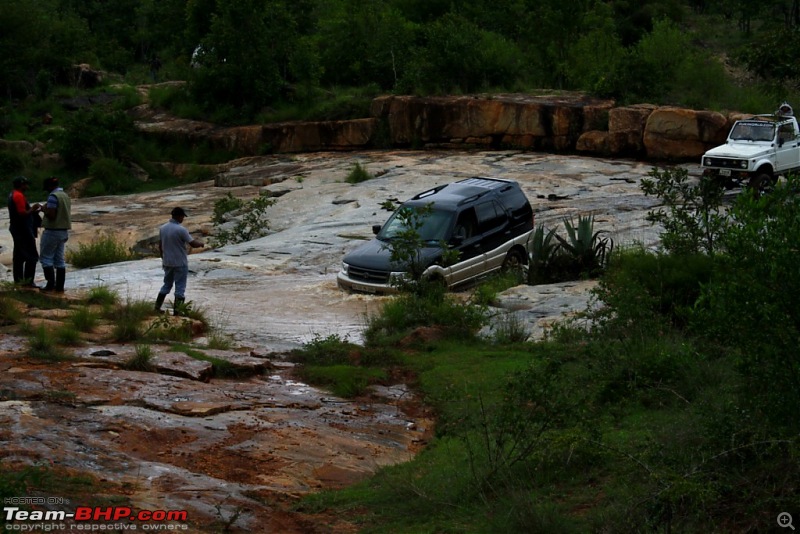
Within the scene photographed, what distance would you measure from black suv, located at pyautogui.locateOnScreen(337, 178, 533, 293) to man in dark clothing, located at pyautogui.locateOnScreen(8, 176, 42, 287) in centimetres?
480

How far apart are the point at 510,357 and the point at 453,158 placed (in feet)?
57.7

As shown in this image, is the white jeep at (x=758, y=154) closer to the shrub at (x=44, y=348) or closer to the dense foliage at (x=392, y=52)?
the dense foliage at (x=392, y=52)

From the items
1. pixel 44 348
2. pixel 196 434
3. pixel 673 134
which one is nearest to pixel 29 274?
pixel 44 348

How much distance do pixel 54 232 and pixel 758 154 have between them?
1548cm

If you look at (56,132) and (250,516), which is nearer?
(250,516)

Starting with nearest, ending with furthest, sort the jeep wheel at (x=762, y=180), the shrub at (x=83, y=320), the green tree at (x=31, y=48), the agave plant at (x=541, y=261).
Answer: the shrub at (x=83, y=320) < the agave plant at (x=541, y=261) < the jeep wheel at (x=762, y=180) < the green tree at (x=31, y=48)

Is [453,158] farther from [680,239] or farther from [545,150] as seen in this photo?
[680,239]

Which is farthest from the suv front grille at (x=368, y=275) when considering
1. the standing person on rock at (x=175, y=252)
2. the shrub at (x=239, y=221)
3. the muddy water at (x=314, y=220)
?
the shrub at (x=239, y=221)

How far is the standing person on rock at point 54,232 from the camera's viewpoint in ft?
45.0

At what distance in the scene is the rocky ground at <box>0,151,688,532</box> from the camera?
7.21 meters

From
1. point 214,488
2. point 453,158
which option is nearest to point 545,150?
point 453,158

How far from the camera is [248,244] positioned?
67.8 feet

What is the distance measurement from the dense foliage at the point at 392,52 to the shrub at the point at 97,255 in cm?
1454

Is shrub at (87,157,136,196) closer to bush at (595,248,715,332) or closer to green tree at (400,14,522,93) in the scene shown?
green tree at (400,14,522,93)
